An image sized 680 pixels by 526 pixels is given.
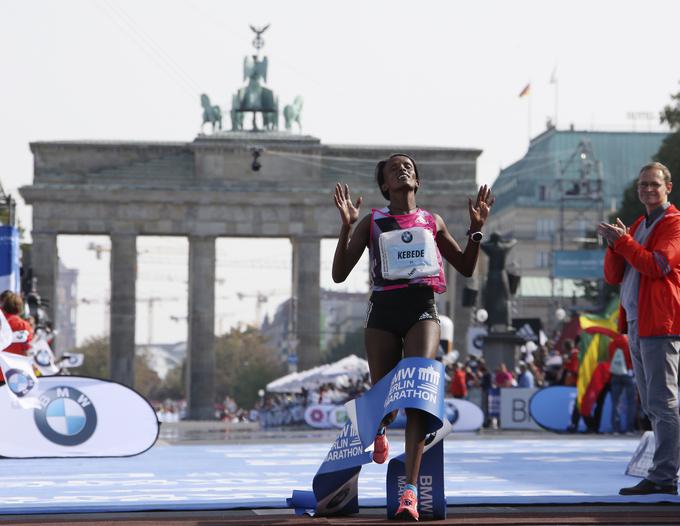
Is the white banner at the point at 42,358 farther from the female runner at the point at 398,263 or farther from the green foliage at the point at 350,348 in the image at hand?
the green foliage at the point at 350,348

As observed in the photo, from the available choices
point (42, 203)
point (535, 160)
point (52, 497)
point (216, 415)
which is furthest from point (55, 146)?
point (52, 497)

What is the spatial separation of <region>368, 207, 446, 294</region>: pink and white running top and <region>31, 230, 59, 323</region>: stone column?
211ft

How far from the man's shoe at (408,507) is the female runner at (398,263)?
29cm

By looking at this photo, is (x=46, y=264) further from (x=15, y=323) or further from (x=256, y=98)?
(x=15, y=323)

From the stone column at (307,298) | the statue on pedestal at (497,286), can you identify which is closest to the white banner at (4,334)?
the statue on pedestal at (497,286)

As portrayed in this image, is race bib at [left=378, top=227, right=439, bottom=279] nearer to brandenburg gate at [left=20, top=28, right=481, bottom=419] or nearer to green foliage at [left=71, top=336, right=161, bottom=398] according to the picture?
brandenburg gate at [left=20, top=28, right=481, bottom=419]

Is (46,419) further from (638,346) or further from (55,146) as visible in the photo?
(55,146)

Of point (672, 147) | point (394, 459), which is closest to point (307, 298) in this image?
point (672, 147)

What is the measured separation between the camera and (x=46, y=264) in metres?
75.4

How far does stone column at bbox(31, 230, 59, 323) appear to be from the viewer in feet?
242

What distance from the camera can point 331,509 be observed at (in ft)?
29.1

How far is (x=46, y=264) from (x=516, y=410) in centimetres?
4755

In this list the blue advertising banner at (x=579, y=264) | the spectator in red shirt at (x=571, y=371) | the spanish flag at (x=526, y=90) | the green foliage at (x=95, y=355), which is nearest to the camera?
the spectator in red shirt at (x=571, y=371)

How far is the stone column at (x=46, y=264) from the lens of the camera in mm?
73812
